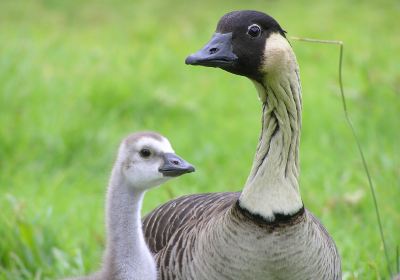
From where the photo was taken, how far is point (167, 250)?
12.0 feet

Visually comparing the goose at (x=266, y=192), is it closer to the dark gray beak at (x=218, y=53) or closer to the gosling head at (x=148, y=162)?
the dark gray beak at (x=218, y=53)

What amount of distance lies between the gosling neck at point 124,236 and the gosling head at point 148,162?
0.05 metres

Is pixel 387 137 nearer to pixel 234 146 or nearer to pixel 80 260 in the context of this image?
pixel 234 146

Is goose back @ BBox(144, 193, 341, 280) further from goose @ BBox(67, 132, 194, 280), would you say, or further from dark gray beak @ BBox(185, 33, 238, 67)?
dark gray beak @ BBox(185, 33, 238, 67)

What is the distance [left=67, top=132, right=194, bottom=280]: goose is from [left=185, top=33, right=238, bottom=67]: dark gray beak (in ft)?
1.66

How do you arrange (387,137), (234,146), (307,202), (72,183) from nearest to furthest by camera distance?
1. (307,202)
2. (72,183)
3. (387,137)
4. (234,146)

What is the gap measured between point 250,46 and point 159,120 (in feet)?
14.3

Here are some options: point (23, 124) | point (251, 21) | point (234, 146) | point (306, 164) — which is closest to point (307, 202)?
point (306, 164)

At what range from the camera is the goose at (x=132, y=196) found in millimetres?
3564

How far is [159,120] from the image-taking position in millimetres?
7586

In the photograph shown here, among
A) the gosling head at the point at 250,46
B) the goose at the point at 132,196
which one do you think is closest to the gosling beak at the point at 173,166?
the goose at the point at 132,196

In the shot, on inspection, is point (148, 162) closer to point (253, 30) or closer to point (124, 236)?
point (124, 236)

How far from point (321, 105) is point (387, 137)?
1472mm

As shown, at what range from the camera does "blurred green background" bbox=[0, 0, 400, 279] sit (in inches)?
197
